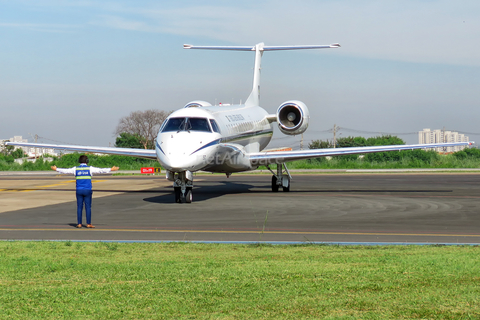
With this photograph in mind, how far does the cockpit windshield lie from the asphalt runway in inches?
107

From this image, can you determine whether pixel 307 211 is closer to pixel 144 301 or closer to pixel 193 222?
pixel 193 222

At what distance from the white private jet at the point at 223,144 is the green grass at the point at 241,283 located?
10524mm

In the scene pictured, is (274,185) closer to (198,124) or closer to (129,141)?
(198,124)

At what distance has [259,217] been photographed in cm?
1572

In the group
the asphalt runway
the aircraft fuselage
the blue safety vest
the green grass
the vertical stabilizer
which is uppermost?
the vertical stabilizer

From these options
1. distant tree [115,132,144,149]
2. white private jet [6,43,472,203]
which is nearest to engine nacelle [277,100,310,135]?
white private jet [6,43,472,203]

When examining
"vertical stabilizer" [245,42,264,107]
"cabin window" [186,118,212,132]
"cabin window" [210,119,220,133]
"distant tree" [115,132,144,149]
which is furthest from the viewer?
"distant tree" [115,132,144,149]

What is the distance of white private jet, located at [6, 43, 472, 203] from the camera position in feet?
65.9

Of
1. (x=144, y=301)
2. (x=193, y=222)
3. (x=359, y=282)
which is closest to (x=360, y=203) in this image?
(x=193, y=222)

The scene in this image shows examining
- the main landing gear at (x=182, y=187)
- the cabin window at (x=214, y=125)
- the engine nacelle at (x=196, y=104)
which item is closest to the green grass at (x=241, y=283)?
the main landing gear at (x=182, y=187)

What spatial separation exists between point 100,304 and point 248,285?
5.70 feet

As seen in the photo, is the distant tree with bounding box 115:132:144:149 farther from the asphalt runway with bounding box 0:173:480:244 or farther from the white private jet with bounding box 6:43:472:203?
the asphalt runway with bounding box 0:173:480:244

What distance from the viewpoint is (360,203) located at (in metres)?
19.8

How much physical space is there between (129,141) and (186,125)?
76478 mm
